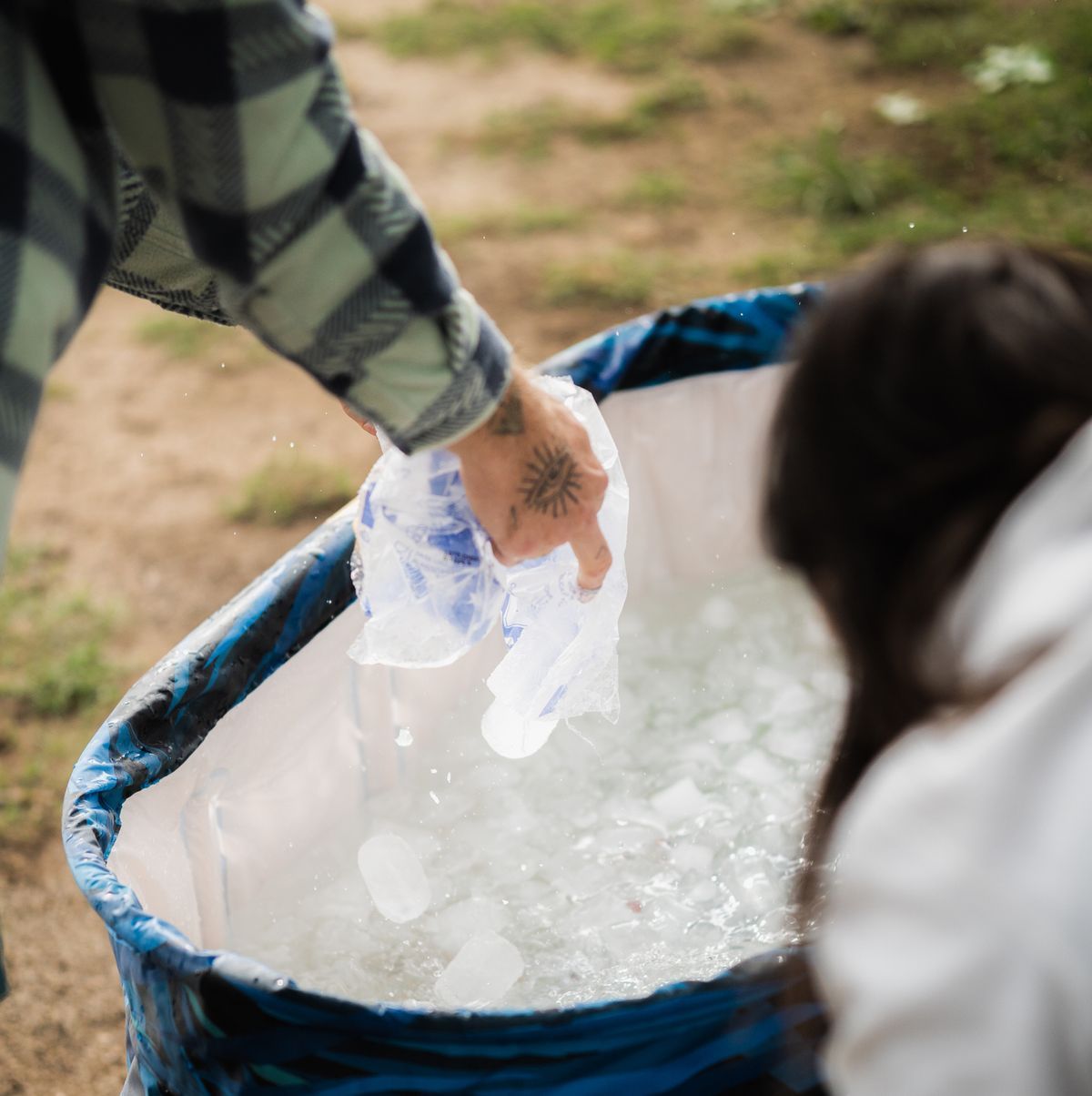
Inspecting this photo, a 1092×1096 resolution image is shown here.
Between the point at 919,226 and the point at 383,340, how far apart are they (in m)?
2.64

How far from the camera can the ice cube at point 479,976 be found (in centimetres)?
144

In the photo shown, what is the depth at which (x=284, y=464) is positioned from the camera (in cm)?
280

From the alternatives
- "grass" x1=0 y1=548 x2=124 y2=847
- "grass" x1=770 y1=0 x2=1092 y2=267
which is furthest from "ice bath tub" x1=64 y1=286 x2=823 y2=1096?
"grass" x1=770 y1=0 x2=1092 y2=267

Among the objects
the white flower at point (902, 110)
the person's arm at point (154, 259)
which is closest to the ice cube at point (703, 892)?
the person's arm at point (154, 259)

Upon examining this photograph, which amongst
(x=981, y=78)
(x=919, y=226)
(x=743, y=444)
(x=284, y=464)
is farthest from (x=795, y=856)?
(x=981, y=78)

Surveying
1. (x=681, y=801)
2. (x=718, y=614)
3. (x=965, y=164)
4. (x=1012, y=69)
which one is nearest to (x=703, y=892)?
(x=681, y=801)

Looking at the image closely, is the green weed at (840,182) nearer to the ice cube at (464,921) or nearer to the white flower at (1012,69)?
the white flower at (1012,69)

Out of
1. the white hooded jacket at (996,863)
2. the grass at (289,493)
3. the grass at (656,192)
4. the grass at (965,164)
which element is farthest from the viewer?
the grass at (656,192)

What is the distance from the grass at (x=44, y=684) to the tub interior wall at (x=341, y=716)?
0.69 metres

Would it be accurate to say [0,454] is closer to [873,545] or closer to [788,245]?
[873,545]

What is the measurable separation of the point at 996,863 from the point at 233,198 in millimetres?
654

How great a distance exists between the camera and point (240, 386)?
10.2ft

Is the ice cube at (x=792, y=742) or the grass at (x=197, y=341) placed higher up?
the ice cube at (x=792, y=742)

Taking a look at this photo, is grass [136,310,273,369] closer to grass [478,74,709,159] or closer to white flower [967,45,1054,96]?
grass [478,74,709,159]
